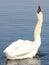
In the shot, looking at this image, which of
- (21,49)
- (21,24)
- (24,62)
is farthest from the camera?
(21,24)

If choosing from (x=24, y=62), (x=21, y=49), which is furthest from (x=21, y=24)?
(x=24, y=62)

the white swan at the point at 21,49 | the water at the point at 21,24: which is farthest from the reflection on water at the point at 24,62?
the white swan at the point at 21,49

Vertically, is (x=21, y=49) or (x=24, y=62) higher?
(x=21, y=49)

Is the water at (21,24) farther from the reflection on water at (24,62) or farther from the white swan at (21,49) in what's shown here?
the white swan at (21,49)

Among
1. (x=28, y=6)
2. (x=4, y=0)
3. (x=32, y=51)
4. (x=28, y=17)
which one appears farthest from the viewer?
(x=4, y=0)

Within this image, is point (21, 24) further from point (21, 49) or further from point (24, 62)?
point (24, 62)

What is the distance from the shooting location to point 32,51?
13.8 metres

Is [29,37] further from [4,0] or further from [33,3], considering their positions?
[4,0]

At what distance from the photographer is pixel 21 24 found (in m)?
18.5

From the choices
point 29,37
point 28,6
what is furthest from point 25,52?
point 28,6

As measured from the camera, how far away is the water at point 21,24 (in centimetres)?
1360

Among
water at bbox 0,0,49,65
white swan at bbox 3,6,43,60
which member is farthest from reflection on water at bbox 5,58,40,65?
white swan at bbox 3,6,43,60

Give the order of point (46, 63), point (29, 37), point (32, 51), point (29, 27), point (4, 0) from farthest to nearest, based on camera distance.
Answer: point (4, 0)
point (29, 27)
point (29, 37)
point (32, 51)
point (46, 63)

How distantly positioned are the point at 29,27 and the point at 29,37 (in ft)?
6.18
